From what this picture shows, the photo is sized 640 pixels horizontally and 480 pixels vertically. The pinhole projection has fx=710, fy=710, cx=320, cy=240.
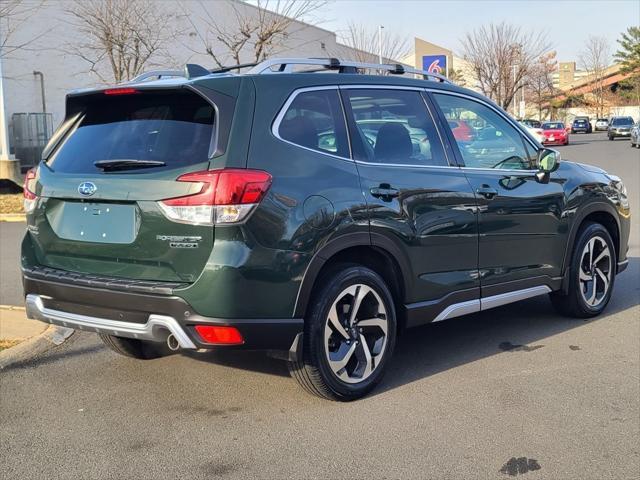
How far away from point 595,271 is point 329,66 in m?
3.22

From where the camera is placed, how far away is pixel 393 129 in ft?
15.6

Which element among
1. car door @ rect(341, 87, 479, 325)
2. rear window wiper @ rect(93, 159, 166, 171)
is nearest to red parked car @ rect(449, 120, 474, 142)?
car door @ rect(341, 87, 479, 325)

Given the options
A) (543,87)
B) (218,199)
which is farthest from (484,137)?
(543,87)

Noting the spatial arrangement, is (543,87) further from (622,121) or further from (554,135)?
(554,135)

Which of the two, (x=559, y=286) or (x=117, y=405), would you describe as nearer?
(x=117, y=405)

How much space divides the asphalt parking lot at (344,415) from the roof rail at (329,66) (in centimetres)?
204

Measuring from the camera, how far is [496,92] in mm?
46000

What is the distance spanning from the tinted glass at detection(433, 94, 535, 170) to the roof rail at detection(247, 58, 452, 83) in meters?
0.27

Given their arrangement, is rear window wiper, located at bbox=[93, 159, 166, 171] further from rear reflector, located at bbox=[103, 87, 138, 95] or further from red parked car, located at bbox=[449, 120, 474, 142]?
red parked car, located at bbox=[449, 120, 474, 142]

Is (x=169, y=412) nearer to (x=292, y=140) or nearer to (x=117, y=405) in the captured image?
(x=117, y=405)

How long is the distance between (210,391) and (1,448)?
1280mm

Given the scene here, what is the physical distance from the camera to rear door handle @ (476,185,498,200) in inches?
199

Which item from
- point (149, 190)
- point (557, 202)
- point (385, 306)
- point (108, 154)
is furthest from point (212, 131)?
point (557, 202)

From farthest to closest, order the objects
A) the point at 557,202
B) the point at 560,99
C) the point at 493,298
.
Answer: the point at 560,99 → the point at 557,202 → the point at 493,298
